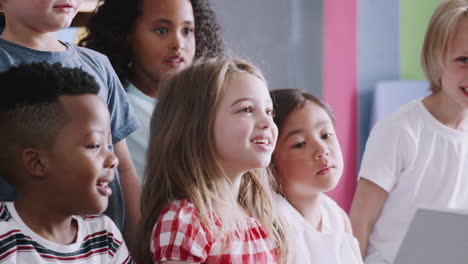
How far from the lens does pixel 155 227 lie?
47.9 inches

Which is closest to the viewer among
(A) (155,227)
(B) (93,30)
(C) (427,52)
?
(A) (155,227)

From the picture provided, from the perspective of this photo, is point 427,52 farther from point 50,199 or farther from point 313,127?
point 50,199

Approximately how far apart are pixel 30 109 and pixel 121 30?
0.71 meters

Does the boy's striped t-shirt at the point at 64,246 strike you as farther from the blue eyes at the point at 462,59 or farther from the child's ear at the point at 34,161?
the blue eyes at the point at 462,59

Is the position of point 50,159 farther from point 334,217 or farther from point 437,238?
point 334,217

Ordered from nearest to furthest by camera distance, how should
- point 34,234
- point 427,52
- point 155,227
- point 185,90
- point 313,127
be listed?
point 34,234 → point 155,227 → point 185,90 → point 313,127 → point 427,52

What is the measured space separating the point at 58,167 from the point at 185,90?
363 mm

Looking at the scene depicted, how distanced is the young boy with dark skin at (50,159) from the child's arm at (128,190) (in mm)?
284

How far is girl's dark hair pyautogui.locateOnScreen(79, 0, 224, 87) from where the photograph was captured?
171 centimetres

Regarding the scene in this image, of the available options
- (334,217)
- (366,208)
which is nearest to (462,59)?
(366,208)

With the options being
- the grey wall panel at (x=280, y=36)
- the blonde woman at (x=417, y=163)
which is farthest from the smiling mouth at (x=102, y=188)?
the grey wall panel at (x=280, y=36)

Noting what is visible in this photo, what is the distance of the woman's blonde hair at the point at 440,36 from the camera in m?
1.85

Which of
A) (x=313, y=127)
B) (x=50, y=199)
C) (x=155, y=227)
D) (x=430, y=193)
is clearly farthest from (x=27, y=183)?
(x=430, y=193)

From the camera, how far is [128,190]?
54.8 inches
